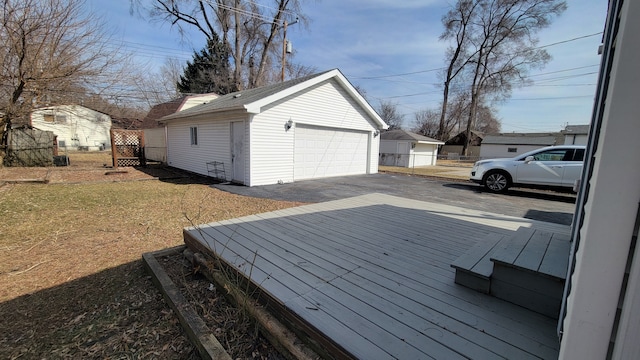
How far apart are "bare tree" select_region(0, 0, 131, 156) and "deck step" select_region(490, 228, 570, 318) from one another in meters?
14.0

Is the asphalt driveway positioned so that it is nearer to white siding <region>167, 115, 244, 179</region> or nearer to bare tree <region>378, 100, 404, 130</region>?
white siding <region>167, 115, 244, 179</region>

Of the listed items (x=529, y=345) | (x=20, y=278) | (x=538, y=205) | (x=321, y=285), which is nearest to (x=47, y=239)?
(x=20, y=278)

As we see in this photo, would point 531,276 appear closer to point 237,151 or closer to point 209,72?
point 237,151

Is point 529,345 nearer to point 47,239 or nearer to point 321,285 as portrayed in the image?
point 321,285

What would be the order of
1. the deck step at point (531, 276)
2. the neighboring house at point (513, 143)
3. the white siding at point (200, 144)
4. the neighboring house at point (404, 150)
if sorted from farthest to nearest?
1. the neighboring house at point (513, 143)
2. the neighboring house at point (404, 150)
3. the white siding at point (200, 144)
4. the deck step at point (531, 276)

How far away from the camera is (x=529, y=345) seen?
1612 mm

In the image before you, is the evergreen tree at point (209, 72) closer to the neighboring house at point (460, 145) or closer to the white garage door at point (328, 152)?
the white garage door at point (328, 152)

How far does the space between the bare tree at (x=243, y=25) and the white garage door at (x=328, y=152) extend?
11993mm

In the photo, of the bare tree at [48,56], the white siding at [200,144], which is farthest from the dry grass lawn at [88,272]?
the bare tree at [48,56]

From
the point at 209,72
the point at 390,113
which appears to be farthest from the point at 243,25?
the point at 390,113

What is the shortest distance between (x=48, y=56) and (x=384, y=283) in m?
13.5

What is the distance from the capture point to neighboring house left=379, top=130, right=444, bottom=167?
22.1m

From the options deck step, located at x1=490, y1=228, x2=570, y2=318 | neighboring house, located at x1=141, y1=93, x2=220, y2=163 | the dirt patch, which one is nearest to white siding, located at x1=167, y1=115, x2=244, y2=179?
neighboring house, located at x1=141, y1=93, x2=220, y2=163

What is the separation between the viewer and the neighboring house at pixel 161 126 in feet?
55.3
